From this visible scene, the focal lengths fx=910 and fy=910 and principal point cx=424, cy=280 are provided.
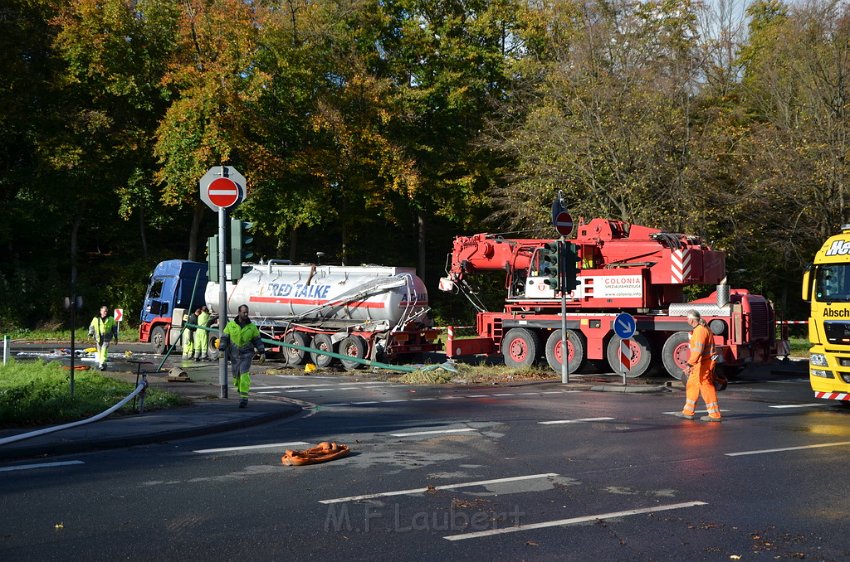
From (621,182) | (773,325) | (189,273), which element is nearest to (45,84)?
(189,273)

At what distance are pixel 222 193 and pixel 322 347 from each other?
438 inches

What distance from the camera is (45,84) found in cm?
3684

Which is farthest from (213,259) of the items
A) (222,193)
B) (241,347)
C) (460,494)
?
(460,494)

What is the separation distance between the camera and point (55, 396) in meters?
13.5

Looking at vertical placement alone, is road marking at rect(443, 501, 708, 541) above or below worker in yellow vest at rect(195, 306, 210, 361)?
below

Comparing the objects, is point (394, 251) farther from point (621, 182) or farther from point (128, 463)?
point (128, 463)

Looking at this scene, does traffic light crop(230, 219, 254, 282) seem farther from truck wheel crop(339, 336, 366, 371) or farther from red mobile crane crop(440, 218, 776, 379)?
truck wheel crop(339, 336, 366, 371)

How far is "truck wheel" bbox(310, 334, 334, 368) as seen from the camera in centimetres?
2556

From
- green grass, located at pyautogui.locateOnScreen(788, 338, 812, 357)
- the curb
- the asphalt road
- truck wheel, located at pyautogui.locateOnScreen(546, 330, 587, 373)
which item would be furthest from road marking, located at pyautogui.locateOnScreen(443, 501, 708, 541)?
green grass, located at pyautogui.locateOnScreen(788, 338, 812, 357)

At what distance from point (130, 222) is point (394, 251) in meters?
12.2

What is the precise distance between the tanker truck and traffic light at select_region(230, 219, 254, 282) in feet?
31.9

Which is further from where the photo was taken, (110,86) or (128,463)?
(110,86)

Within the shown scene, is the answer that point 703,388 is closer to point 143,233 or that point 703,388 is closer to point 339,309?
point 339,309

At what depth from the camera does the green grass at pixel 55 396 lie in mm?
12086
